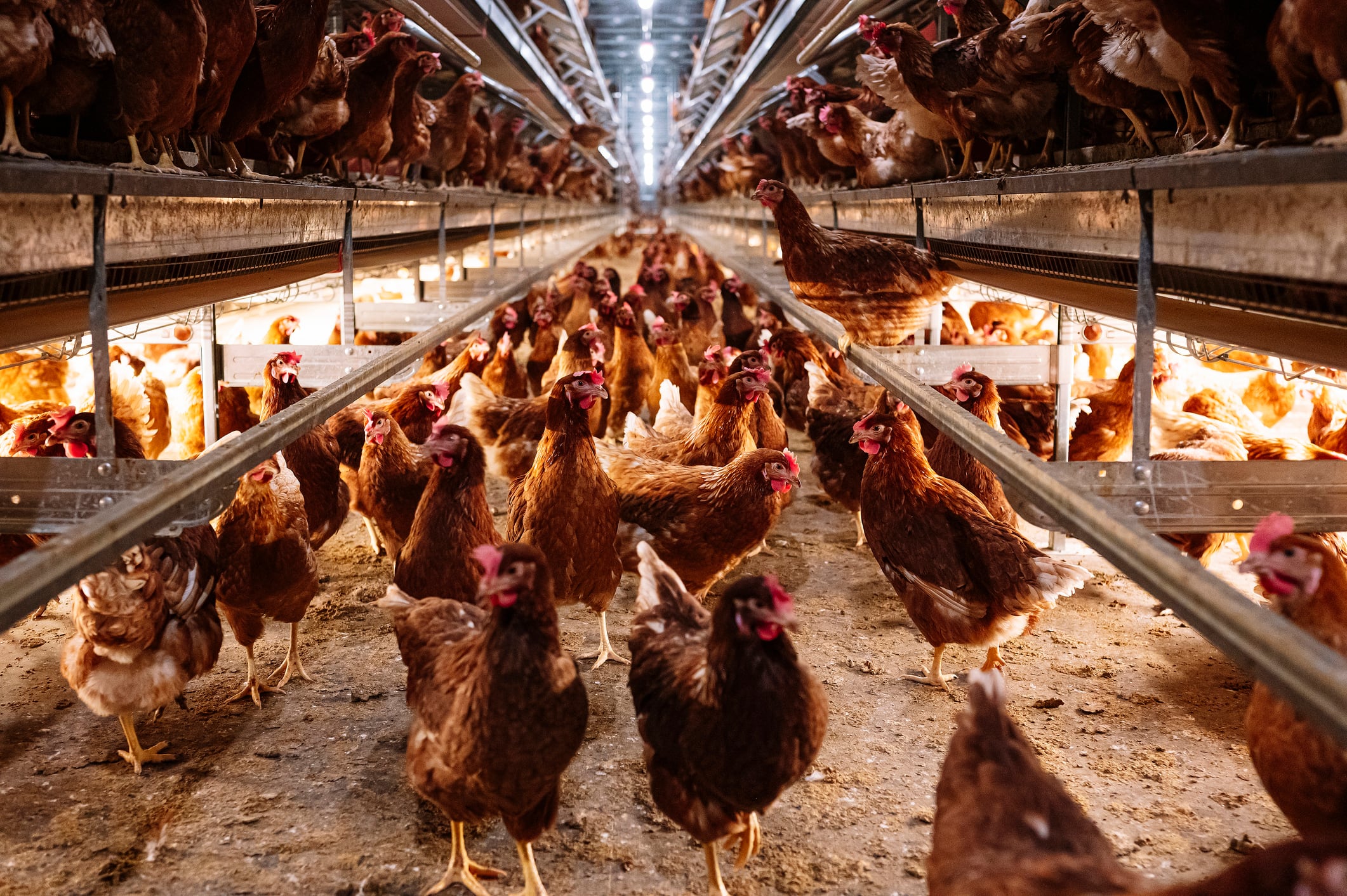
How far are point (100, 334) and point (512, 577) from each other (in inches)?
36.6

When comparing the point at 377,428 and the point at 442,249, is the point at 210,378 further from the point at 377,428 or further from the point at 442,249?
the point at 442,249

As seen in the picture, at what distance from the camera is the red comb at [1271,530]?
66.0 inches

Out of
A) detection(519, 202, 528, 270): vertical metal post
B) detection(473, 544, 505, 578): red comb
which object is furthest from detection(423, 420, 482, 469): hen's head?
detection(519, 202, 528, 270): vertical metal post

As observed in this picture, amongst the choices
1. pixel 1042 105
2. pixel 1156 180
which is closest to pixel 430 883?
pixel 1156 180

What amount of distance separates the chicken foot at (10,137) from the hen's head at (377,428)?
1.65 metres

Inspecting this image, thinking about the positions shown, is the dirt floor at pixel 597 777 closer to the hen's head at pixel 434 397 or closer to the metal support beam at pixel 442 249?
the hen's head at pixel 434 397

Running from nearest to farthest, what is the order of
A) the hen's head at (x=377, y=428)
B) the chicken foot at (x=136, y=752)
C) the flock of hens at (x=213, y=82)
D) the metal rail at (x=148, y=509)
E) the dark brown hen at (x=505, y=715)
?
the metal rail at (x=148, y=509), the dark brown hen at (x=505, y=715), the flock of hens at (x=213, y=82), the chicken foot at (x=136, y=752), the hen's head at (x=377, y=428)

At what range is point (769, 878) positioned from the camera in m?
2.34

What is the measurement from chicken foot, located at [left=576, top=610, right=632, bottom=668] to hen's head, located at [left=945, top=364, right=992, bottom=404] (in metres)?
1.58

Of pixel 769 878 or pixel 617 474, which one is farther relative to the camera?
pixel 617 474

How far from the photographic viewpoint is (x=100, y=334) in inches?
71.4

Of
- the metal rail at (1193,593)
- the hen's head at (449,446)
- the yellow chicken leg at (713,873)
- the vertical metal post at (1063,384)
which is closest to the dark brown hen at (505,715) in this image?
the yellow chicken leg at (713,873)

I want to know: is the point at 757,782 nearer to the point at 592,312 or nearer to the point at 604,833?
the point at 604,833

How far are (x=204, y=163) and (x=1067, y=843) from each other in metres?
3.33
